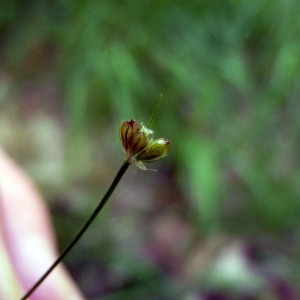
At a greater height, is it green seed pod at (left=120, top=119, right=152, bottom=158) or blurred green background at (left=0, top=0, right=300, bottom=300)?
blurred green background at (left=0, top=0, right=300, bottom=300)

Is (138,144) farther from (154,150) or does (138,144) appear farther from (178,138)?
(178,138)

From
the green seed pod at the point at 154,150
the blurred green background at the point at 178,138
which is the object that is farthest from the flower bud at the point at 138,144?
the blurred green background at the point at 178,138

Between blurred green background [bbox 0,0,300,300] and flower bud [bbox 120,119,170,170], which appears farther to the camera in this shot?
blurred green background [bbox 0,0,300,300]

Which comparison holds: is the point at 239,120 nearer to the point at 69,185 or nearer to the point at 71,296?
the point at 69,185

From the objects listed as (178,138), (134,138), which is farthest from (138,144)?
(178,138)

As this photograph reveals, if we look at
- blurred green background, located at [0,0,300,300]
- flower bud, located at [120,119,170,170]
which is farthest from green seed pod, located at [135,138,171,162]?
blurred green background, located at [0,0,300,300]

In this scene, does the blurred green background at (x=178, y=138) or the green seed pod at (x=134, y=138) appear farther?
the blurred green background at (x=178, y=138)

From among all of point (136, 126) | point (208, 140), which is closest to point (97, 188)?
point (208, 140)

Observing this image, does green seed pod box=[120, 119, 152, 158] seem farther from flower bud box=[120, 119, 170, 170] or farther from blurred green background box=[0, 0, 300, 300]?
blurred green background box=[0, 0, 300, 300]

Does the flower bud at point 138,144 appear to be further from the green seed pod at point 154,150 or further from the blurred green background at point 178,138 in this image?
the blurred green background at point 178,138
